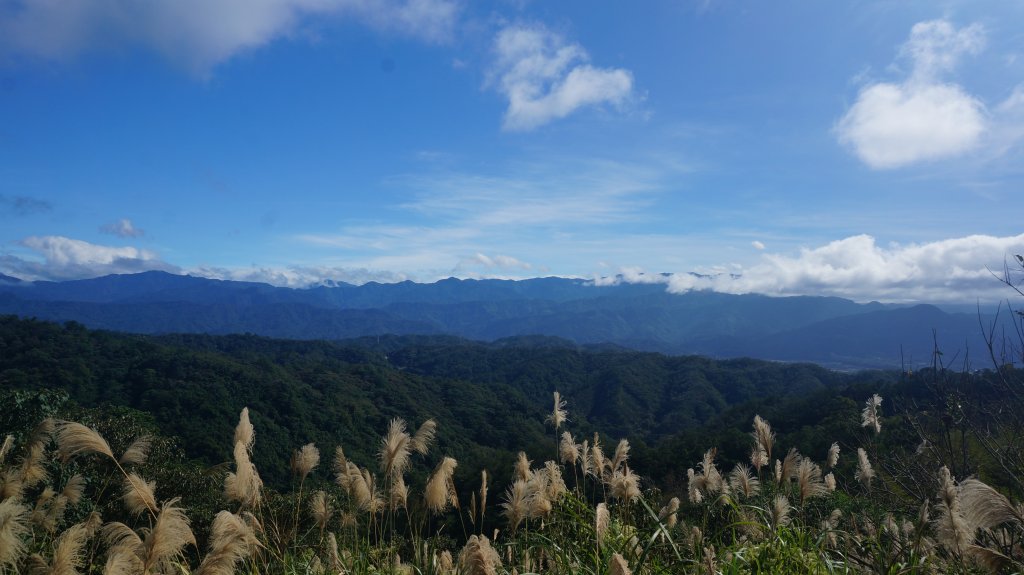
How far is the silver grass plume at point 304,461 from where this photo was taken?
4.10 metres

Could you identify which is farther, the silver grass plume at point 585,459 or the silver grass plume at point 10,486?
the silver grass plume at point 585,459

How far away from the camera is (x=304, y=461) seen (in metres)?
4.15

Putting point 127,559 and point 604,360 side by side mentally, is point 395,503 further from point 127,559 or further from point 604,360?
point 604,360

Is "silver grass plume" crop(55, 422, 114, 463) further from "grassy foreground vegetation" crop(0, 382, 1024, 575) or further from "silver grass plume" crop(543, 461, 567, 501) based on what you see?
"silver grass plume" crop(543, 461, 567, 501)

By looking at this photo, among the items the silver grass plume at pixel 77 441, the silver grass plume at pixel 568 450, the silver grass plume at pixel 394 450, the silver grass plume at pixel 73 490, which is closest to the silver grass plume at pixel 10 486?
the silver grass plume at pixel 73 490

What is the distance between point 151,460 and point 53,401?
2595 mm

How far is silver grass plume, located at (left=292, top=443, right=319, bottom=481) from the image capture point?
161 inches

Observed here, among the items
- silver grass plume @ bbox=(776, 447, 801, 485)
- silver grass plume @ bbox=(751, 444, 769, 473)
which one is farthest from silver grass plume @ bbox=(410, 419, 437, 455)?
silver grass plume @ bbox=(751, 444, 769, 473)

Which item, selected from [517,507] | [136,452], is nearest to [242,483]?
[136,452]

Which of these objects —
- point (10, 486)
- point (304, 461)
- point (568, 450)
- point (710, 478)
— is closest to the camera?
point (10, 486)

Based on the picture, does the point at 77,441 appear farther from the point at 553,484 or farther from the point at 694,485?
the point at 694,485

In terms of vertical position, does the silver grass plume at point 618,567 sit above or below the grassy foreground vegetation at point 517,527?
above

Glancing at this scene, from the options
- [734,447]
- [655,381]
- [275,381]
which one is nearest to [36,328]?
[275,381]

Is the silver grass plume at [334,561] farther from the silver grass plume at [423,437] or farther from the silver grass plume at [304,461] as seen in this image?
the silver grass plume at [423,437]
